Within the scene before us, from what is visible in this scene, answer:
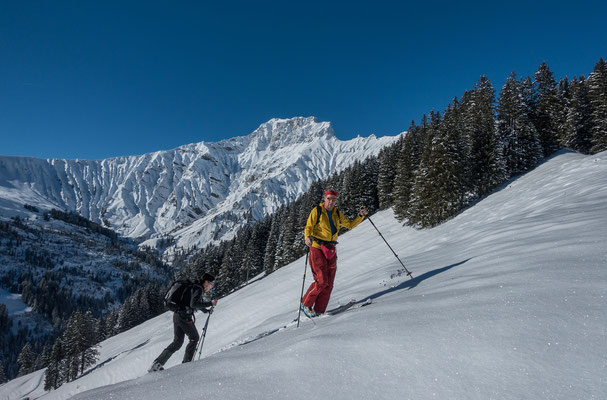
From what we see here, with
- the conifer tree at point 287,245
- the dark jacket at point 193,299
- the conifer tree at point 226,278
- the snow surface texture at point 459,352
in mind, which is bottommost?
the conifer tree at point 226,278

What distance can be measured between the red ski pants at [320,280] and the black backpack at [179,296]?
2.65m

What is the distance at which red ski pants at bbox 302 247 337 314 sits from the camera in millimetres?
6824

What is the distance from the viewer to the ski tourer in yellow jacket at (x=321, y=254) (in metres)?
6.84

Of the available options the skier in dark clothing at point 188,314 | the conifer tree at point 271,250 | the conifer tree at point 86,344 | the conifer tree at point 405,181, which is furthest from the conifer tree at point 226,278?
the skier in dark clothing at point 188,314

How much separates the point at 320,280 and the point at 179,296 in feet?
10.4

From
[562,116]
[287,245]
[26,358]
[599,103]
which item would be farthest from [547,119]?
[26,358]

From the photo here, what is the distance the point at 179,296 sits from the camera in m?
6.41

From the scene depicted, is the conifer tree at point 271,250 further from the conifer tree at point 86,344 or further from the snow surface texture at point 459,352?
the snow surface texture at point 459,352

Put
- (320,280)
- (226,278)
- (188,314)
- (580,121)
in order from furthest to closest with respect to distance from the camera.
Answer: (226,278)
(580,121)
(320,280)
(188,314)

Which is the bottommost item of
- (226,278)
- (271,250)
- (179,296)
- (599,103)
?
(226,278)

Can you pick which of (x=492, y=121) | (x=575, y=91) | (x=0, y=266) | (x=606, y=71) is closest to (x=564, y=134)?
(x=575, y=91)

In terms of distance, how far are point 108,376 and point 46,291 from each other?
214200mm

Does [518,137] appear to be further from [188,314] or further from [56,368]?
[56,368]

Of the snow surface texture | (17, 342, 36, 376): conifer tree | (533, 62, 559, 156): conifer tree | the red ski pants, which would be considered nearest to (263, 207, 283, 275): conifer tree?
(533, 62, 559, 156): conifer tree
